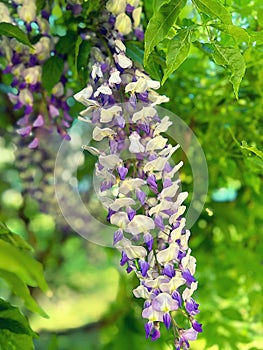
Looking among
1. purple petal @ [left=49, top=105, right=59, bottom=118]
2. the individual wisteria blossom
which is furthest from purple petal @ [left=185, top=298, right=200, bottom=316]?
purple petal @ [left=49, top=105, right=59, bottom=118]

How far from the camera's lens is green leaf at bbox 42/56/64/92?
77 cm

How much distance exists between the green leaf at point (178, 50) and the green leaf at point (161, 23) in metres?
0.01

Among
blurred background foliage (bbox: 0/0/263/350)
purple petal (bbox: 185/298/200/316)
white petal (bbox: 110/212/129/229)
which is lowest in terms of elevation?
blurred background foliage (bbox: 0/0/263/350)

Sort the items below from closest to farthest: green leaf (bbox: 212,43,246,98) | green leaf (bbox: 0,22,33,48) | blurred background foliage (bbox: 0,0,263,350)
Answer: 1. green leaf (bbox: 212,43,246,98)
2. green leaf (bbox: 0,22,33,48)
3. blurred background foliage (bbox: 0,0,263,350)

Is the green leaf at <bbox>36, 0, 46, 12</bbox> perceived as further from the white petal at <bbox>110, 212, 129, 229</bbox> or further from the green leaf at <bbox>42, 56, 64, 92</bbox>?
the white petal at <bbox>110, 212, 129, 229</bbox>

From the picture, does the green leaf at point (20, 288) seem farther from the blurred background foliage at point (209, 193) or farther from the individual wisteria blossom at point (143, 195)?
the individual wisteria blossom at point (143, 195)

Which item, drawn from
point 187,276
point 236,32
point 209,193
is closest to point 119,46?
point 236,32

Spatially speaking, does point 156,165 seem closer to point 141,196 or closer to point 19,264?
point 141,196

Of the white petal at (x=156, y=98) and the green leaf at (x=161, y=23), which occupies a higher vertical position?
the green leaf at (x=161, y=23)

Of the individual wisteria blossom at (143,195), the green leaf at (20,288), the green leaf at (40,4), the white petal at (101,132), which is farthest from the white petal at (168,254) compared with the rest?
the green leaf at (40,4)

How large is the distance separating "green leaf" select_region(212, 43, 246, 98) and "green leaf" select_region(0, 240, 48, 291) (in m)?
0.30

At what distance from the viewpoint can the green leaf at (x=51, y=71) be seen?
773mm

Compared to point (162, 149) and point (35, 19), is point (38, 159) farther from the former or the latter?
point (162, 149)

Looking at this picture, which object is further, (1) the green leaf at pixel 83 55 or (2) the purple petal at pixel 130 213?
(1) the green leaf at pixel 83 55
